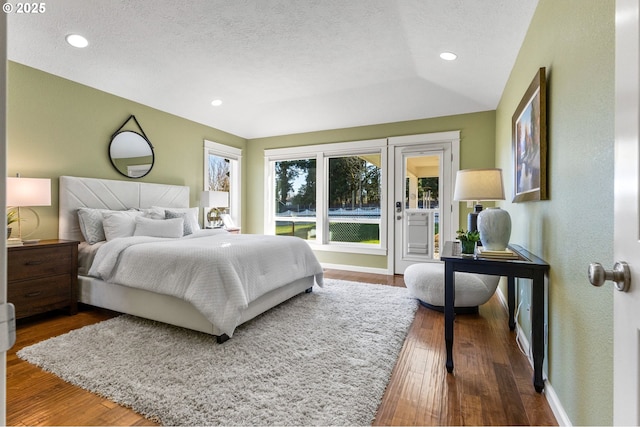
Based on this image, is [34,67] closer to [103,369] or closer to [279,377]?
[103,369]

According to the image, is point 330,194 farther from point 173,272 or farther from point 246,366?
point 246,366

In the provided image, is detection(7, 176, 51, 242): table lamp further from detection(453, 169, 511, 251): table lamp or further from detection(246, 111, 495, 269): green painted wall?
detection(453, 169, 511, 251): table lamp

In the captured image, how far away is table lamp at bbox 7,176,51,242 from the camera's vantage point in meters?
2.57

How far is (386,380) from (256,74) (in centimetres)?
345

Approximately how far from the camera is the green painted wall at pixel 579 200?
1113mm

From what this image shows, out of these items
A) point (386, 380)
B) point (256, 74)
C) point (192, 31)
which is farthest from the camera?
point (256, 74)

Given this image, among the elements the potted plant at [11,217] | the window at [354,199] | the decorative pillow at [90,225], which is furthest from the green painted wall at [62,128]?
the window at [354,199]

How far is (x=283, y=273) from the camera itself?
298cm

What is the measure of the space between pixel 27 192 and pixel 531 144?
4023 mm

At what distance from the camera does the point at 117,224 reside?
3.21 meters

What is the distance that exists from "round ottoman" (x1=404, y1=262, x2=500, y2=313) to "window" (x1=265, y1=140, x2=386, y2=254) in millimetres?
1678

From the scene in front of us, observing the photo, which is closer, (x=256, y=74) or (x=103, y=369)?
(x=103, y=369)

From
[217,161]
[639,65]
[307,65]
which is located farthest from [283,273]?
[217,161]

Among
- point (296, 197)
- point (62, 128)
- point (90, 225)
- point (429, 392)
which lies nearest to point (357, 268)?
point (296, 197)
